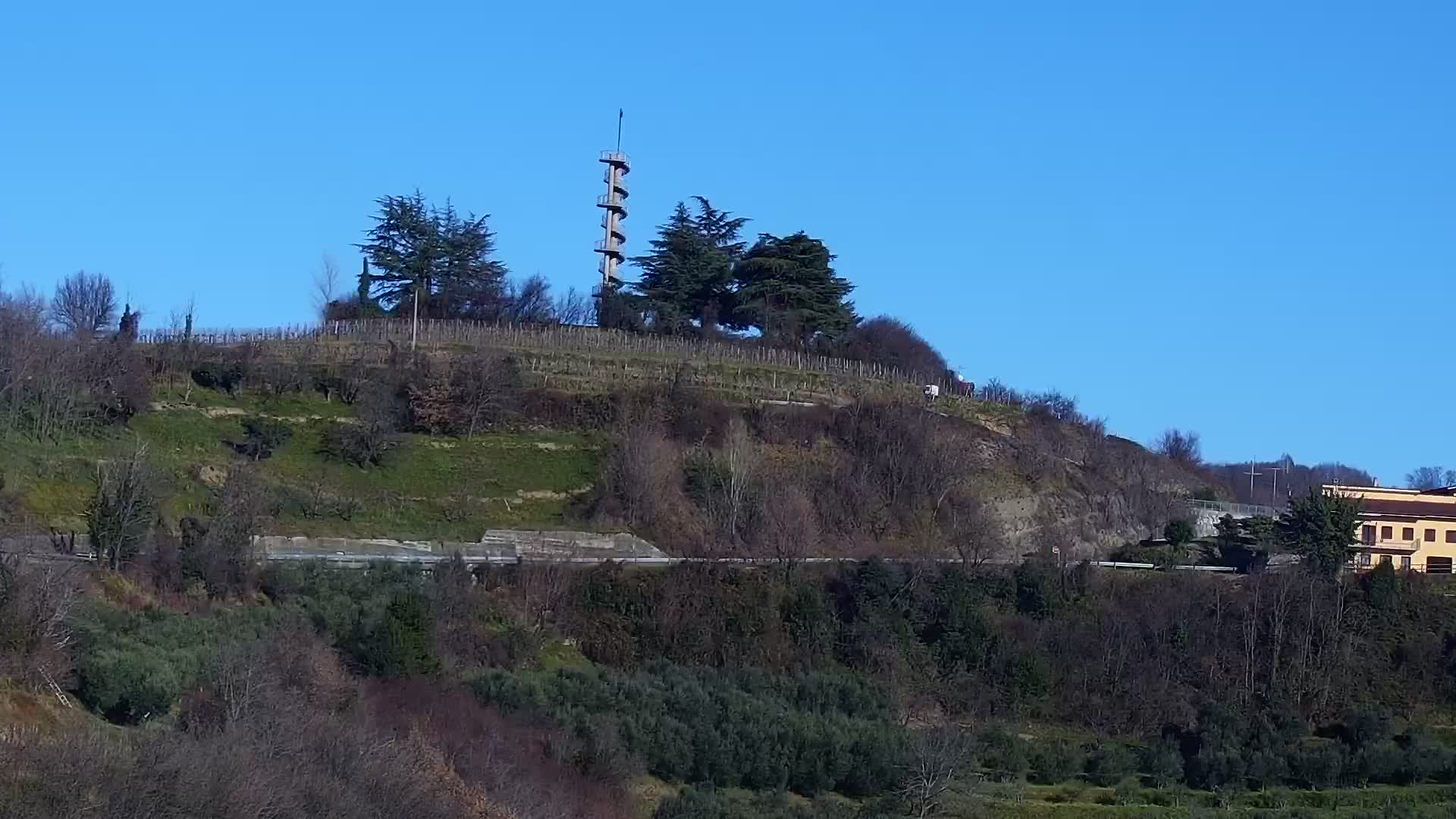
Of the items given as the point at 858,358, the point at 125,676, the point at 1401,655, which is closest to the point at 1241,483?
the point at 858,358

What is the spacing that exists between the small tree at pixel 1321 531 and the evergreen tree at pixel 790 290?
19.0m

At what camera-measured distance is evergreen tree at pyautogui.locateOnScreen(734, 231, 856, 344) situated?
2496 inches

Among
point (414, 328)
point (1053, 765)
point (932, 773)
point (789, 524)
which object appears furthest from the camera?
point (414, 328)

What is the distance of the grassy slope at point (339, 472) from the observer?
44.2m

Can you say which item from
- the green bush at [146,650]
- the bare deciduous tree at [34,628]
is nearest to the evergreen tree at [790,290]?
the green bush at [146,650]

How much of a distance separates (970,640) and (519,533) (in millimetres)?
12206

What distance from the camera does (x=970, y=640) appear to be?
4519 cm

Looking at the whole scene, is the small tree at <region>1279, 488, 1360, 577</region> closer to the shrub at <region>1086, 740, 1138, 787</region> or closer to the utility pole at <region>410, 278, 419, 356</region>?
the shrub at <region>1086, 740, 1138, 787</region>

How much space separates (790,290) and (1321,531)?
2113cm

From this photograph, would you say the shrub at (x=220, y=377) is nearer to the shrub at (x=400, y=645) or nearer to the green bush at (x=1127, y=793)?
the shrub at (x=400, y=645)

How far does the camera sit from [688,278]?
216 ft

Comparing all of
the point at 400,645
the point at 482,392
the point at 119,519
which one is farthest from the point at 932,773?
the point at 482,392

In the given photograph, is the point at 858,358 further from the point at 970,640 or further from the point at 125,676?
the point at 125,676

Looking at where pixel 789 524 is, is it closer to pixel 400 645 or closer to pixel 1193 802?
pixel 1193 802
